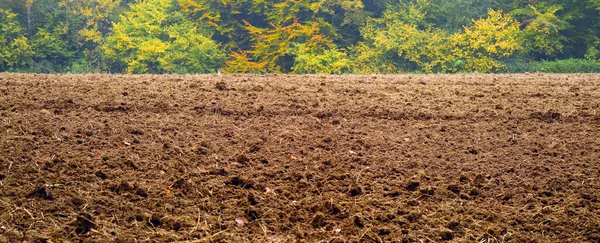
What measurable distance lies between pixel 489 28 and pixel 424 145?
1671 centimetres

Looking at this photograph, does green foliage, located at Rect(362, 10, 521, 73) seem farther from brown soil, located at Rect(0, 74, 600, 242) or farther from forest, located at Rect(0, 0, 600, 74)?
brown soil, located at Rect(0, 74, 600, 242)

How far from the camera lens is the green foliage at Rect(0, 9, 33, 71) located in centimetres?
2195

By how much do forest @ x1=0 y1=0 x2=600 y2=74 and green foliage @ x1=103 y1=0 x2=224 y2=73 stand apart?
0.06 metres

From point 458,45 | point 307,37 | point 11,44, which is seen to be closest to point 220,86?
point 307,37

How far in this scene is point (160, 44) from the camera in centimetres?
2112

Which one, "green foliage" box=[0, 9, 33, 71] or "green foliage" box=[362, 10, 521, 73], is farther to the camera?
"green foliage" box=[0, 9, 33, 71]

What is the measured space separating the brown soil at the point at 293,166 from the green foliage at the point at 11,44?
60.0 ft

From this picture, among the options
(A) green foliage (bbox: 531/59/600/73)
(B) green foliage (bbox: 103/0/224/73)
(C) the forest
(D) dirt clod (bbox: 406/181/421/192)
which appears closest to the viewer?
(D) dirt clod (bbox: 406/181/421/192)

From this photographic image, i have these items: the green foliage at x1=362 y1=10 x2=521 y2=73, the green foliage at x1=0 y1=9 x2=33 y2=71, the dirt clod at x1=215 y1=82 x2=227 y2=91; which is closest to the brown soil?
the dirt clod at x1=215 y1=82 x2=227 y2=91

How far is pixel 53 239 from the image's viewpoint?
2965 millimetres

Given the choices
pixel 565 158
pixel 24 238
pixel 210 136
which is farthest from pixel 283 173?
pixel 565 158

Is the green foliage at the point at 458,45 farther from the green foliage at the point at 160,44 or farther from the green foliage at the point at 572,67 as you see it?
the green foliage at the point at 160,44

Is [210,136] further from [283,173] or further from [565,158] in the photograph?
[565,158]

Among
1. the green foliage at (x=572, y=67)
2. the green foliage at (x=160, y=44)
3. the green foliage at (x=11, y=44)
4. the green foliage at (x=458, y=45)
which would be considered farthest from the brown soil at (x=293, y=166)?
the green foliage at (x=11, y=44)
